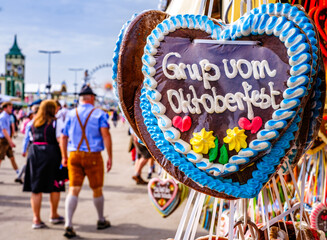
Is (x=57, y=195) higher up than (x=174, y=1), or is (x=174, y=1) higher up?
(x=174, y=1)

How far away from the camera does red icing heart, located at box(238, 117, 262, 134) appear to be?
1.23 m

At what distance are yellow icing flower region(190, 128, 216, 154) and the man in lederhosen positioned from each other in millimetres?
3617

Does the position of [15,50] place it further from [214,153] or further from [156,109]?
[214,153]

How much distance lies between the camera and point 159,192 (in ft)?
13.4

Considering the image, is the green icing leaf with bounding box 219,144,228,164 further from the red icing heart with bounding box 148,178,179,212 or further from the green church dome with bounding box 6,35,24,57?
the green church dome with bounding box 6,35,24,57

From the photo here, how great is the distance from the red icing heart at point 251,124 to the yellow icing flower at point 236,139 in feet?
0.05

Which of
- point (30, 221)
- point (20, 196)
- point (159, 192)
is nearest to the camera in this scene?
point (159, 192)

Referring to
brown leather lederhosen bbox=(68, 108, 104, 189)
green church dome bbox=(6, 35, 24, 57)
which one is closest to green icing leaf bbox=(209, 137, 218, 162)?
brown leather lederhosen bbox=(68, 108, 104, 189)

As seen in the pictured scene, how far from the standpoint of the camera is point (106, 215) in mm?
5781

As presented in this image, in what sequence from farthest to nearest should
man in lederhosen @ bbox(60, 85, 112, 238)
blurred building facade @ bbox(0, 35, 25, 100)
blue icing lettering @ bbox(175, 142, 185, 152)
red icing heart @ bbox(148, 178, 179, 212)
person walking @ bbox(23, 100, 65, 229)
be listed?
blurred building facade @ bbox(0, 35, 25, 100) < person walking @ bbox(23, 100, 65, 229) < man in lederhosen @ bbox(60, 85, 112, 238) < red icing heart @ bbox(148, 178, 179, 212) < blue icing lettering @ bbox(175, 142, 185, 152)

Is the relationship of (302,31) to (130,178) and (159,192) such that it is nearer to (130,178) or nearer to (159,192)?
(159,192)

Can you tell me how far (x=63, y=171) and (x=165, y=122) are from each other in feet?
14.3

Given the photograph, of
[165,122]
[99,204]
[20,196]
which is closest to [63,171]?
[99,204]

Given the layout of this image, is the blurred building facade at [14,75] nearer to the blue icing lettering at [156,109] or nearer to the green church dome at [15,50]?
the green church dome at [15,50]
